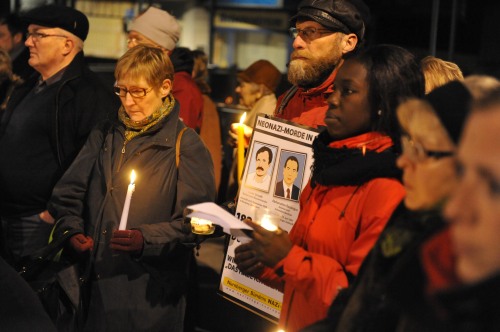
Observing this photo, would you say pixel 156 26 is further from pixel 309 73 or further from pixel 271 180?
pixel 271 180

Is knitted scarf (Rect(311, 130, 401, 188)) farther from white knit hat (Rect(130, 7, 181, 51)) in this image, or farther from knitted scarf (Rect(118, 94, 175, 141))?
white knit hat (Rect(130, 7, 181, 51))

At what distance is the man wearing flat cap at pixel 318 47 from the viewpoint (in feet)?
15.0

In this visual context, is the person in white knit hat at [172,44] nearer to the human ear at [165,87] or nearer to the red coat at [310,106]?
the human ear at [165,87]

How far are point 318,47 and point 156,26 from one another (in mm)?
2533

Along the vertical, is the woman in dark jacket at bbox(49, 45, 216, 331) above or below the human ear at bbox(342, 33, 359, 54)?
below

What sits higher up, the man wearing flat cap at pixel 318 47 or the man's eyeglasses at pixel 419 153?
the man wearing flat cap at pixel 318 47

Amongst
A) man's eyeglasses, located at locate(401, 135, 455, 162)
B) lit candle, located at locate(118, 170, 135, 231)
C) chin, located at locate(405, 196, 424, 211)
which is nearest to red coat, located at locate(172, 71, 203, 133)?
lit candle, located at locate(118, 170, 135, 231)

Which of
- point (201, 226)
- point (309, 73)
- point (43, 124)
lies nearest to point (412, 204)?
point (201, 226)

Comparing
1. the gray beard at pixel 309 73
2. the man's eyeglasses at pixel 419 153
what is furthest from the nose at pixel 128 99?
the man's eyeglasses at pixel 419 153

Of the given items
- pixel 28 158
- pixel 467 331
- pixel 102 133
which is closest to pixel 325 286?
pixel 467 331

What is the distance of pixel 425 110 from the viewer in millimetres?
2090

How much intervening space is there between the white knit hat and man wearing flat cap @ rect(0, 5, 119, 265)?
913mm

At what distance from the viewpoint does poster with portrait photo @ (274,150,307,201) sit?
4.04m

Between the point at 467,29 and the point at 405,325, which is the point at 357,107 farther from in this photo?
the point at 467,29
